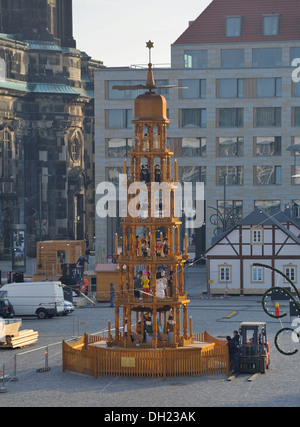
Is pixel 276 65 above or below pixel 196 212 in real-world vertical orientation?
above

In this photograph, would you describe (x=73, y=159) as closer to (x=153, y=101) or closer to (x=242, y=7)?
(x=242, y=7)

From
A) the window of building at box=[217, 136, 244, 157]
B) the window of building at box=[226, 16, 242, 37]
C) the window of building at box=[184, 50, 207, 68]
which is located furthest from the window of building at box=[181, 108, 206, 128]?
the window of building at box=[226, 16, 242, 37]

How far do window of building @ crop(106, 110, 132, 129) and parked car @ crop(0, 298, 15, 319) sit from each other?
42.8 m

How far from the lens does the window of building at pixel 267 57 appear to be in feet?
377

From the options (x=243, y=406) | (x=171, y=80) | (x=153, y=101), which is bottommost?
(x=243, y=406)

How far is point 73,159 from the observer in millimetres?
128625

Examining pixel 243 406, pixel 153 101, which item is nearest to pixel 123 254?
pixel 153 101

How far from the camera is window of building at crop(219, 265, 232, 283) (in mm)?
81625

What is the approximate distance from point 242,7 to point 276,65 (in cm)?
933

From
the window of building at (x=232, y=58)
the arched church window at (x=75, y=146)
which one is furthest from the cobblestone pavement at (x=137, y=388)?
the arched church window at (x=75, y=146)

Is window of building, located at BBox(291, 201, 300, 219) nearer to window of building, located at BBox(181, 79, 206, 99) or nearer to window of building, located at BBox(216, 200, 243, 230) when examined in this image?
window of building, located at BBox(216, 200, 243, 230)

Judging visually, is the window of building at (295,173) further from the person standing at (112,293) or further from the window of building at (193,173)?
the person standing at (112,293)

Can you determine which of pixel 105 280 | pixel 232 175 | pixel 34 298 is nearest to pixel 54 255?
pixel 105 280
